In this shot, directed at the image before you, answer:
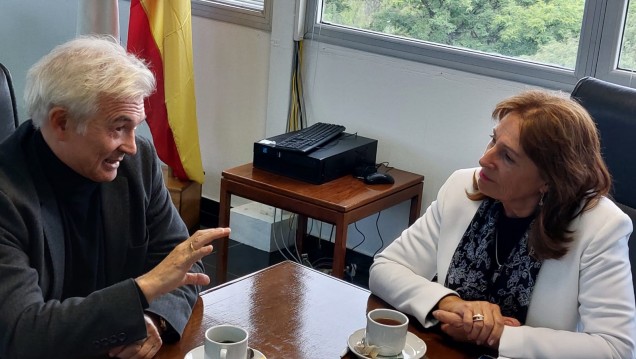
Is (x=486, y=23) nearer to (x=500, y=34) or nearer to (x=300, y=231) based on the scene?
(x=500, y=34)

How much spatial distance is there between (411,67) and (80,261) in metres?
2.05

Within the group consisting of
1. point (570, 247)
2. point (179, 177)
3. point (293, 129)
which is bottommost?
point (179, 177)

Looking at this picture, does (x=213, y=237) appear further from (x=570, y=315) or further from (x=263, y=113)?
(x=263, y=113)

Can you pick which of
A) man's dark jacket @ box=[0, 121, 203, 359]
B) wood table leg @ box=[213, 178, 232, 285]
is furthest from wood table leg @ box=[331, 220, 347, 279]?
man's dark jacket @ box=[0, 121, 203, 359]

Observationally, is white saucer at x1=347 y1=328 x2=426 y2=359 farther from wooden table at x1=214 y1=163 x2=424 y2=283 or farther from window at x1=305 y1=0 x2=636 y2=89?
window at x1=305 y1=0 x2=636 y2=89

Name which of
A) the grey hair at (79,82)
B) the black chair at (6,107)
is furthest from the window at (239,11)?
the grey hair at (79,82)

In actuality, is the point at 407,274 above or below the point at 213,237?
below

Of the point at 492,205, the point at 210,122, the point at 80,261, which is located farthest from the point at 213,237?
the point at 210,122

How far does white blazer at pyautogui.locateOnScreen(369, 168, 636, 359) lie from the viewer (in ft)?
5.27

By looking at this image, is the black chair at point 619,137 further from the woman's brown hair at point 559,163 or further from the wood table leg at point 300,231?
the wood table leg at point 300,231

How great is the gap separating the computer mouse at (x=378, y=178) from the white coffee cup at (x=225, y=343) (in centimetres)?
189

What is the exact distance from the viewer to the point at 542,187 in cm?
177

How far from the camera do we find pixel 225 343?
52.9 inches

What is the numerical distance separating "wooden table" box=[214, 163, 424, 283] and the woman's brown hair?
126 centimetres
